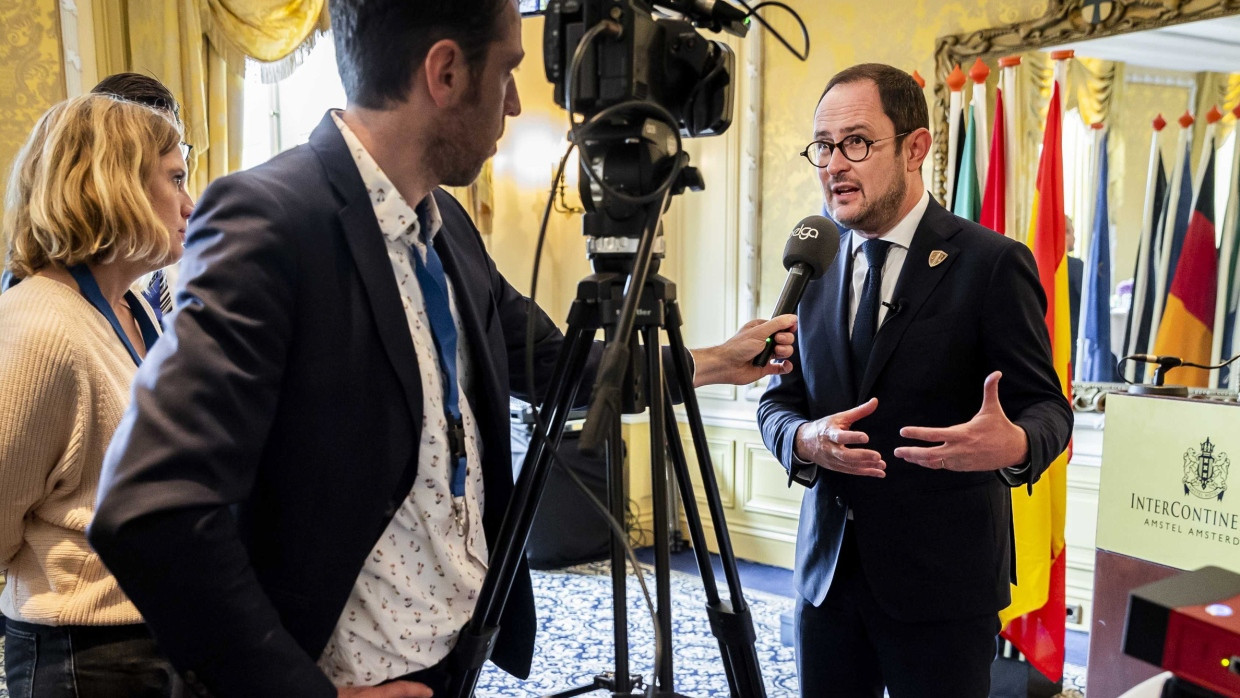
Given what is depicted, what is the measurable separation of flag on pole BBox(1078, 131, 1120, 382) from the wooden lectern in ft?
3.38

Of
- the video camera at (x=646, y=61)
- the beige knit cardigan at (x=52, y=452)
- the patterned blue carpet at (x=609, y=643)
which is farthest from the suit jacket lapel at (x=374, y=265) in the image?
the patterned blue carpet at (x=609, y=643)

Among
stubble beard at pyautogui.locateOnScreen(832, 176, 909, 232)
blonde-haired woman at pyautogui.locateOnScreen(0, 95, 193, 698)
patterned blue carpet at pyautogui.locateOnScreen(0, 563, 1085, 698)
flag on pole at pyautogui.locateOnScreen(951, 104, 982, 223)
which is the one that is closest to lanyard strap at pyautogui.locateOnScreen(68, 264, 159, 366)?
blonde-haired woman at pyautogui.locateOnScreen(0, 95, 193, 698)

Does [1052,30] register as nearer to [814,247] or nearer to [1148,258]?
[1148,258]

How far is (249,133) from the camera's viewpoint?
13.0ft

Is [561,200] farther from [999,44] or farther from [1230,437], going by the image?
[1230,437]

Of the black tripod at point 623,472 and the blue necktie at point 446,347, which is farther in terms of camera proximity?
the blue necktie at point 446,347

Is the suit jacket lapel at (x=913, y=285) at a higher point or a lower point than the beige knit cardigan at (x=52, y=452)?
higher

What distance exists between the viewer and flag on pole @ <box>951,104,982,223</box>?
3223 mm

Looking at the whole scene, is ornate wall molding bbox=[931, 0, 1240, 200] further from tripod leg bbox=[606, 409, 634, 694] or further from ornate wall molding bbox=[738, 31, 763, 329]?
tripod leg bbox=[606, 409, 634, 694]

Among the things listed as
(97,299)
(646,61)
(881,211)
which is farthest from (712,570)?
(97,299)

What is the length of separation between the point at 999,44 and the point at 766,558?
8.51 feet

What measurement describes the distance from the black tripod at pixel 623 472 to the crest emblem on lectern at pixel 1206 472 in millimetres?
1790

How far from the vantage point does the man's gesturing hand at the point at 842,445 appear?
4.39ft

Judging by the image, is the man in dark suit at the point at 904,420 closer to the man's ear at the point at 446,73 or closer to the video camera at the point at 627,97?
the video camera at the point at 627,97
